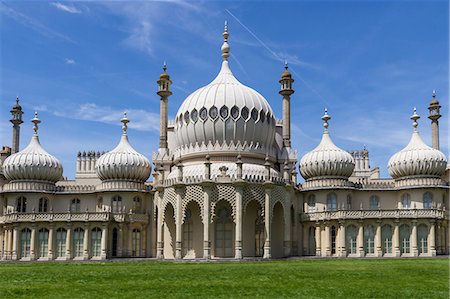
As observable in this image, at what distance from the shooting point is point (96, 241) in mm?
61375

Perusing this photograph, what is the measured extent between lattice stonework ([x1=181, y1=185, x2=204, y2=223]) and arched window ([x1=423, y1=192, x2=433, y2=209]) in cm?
2435

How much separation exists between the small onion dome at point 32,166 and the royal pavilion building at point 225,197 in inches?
5.2

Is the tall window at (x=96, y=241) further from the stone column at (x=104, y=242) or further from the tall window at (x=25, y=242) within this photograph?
the tall window at (x=25, y=242)

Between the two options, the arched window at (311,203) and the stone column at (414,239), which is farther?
the arched window at (311,203)

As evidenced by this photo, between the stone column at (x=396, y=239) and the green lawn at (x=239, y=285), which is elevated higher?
the stone column at (x=396, y=239)

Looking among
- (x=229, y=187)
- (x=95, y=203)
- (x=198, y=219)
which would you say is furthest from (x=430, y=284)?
(x=95, y=203)

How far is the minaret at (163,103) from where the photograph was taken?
66.8 metres

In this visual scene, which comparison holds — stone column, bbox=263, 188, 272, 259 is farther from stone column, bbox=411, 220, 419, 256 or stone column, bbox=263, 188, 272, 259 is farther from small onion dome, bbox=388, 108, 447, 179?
small onion dome, bbox=388, 108, 447, 179

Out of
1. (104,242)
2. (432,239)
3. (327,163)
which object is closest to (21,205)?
(104,242)

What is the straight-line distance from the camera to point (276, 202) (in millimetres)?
56250

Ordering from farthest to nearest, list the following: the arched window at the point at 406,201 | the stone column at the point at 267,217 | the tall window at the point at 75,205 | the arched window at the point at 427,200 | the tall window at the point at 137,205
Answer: the tall window at the point at 75,205 → the tall window at the point at 137,205 → the arched window at the point at 406,201 → the arched window at the point at 427,200 → the stone column at the point at 267,217

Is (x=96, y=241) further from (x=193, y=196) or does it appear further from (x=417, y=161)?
(x=417, y=161)

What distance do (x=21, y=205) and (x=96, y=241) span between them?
10.6 metres

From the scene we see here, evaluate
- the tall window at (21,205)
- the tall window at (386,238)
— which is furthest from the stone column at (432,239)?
the tall window at (21,205)
